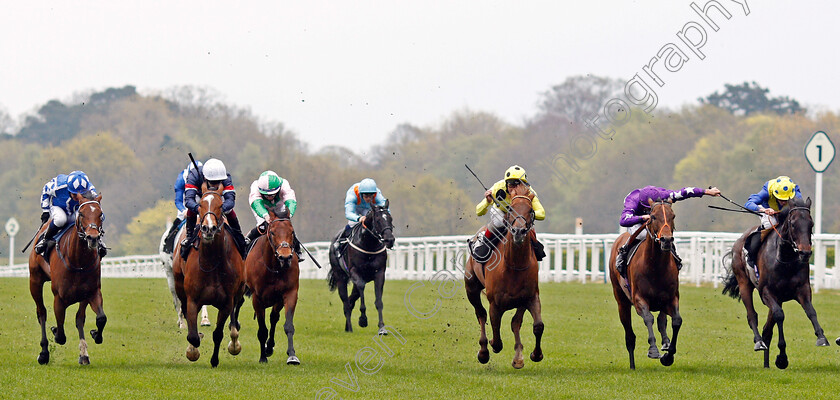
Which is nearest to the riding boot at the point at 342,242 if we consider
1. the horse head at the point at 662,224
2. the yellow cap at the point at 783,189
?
the horse head at the point at 662,224

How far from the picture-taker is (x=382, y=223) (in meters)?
14.5

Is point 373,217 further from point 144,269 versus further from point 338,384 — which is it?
point 144,269

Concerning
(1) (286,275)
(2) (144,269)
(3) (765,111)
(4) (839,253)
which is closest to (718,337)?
(1) (286,275)

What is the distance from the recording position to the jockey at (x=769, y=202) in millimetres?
11492

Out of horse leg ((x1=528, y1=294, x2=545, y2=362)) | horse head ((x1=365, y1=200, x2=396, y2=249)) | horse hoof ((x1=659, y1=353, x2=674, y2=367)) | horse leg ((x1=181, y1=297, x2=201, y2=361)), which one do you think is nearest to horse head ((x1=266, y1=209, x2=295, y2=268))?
horse leg ((x1=181, y1=297, x2=201, y2=361))

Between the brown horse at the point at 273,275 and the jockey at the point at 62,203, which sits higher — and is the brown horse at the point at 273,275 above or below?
below

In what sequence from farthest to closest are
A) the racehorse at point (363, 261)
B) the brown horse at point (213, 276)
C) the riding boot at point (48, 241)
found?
the racehorse at point (363, 261) < the riding boot at point (48, 241) < the brown horse at point (213, 276)

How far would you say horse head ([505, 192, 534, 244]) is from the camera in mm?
10273

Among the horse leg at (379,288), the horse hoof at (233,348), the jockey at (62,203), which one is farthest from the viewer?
the horse leg at (379,288)

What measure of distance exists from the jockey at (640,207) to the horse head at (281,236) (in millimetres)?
3154

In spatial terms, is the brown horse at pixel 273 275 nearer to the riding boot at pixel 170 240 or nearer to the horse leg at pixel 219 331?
the horse leg at pixel 219 331

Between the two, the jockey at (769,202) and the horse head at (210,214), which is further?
the jockey at (769,202)

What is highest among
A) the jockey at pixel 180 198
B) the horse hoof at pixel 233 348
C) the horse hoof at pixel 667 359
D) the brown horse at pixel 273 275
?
the jockey at pixel 180 198

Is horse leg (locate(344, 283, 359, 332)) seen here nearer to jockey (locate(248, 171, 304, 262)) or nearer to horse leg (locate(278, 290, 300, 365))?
A: jockey (locate(248, 171, 304, 262))
